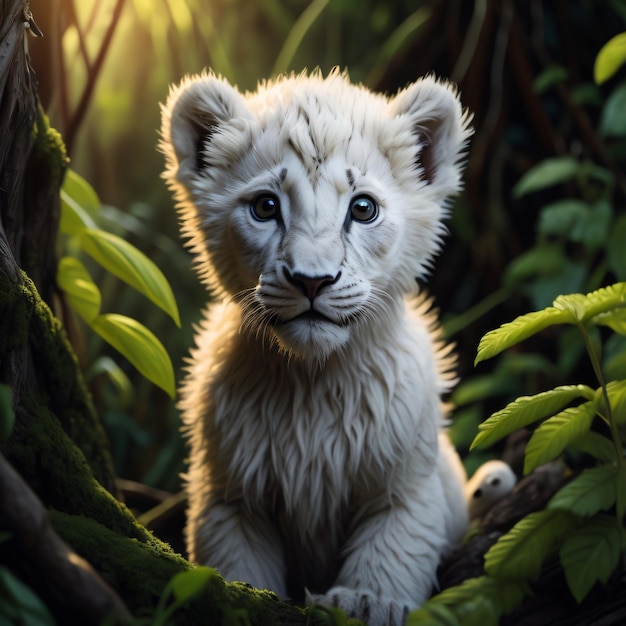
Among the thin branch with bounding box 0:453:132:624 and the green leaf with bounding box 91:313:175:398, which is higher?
the green leaf with bounding box 91:313:175:398

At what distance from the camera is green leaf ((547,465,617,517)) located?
5.95 ft

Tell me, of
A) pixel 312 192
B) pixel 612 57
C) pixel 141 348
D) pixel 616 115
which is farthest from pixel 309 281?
pixel 616 115

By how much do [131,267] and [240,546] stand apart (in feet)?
2.79

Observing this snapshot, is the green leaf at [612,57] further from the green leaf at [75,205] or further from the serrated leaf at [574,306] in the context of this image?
the green leaf at [75,205]

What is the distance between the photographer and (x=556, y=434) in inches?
74.4

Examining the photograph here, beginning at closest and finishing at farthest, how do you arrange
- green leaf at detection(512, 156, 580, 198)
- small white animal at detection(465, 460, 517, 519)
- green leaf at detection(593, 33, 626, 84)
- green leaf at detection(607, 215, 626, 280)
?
green leaf at detection(593, 33, 626, 84) → small white animal at detection(465, 460, 517, 519) → green leaf at detection(607, 215, 626, 280) → green leaf at detection(512, 156, 580, 198)

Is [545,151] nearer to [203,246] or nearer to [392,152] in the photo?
[392,152]

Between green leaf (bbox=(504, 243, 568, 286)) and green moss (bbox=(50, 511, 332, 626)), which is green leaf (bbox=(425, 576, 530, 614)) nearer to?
green moss (bbox=(50, 511, 332, 626))

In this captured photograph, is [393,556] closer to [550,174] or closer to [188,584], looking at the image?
[188,584]

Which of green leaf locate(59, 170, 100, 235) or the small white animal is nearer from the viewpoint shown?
green leaf locate(59, 170, 100, 235)

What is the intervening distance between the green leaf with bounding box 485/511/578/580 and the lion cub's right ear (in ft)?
4.29

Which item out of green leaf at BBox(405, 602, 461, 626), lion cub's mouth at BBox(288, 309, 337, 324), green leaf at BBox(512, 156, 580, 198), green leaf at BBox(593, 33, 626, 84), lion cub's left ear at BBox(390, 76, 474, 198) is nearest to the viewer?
green leaf at BBox(405, 602, 461, 626)

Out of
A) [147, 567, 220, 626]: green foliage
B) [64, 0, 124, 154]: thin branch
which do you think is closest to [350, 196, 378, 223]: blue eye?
[147, 567, 220, 626]: green foliage

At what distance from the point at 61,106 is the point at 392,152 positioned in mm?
1297
